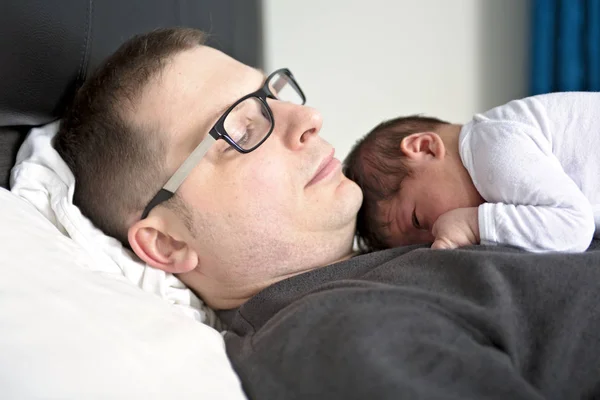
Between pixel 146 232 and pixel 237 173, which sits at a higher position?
pixel 237 173

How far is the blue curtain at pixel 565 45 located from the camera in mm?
2090

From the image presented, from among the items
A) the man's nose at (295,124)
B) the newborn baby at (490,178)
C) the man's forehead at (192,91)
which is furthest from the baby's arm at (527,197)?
the man's forehead at (192,91)

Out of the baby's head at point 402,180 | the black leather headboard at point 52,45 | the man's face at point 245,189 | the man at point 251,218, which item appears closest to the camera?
the man at point 251,218

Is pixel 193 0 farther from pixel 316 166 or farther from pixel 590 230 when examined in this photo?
pixel 590 230

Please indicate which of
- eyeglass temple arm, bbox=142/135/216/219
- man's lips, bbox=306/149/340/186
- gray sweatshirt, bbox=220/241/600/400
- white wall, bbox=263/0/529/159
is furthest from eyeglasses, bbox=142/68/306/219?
white wall, bbox=263/0/529/159

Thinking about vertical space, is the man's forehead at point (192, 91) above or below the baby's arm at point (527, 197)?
above

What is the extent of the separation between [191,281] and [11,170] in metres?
0.40

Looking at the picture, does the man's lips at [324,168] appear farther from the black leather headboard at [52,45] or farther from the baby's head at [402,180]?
the black leather headboard at [52,45]

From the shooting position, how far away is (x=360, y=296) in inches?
31.4

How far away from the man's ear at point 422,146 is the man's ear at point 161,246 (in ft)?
1.66

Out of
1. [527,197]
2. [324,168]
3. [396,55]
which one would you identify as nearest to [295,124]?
[324,168]

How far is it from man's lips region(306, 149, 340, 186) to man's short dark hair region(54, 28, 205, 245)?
0.25 meters

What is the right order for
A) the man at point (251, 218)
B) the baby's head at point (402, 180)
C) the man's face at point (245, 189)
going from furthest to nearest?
the baby's head at point (402, 180) < the man's face at point (245, 189) < the man at point (251, 218)

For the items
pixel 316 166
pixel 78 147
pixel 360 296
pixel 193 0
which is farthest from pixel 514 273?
pixel 193 0
